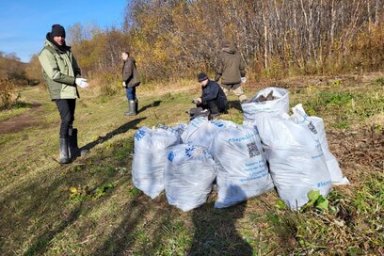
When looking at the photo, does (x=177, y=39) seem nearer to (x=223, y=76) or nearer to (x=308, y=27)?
(x=308, y=27)

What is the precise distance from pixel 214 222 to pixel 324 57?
8973 mm

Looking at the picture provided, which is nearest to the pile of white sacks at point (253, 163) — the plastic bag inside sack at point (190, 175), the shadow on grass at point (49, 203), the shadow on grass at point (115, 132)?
the plastic bag inside sack at point (190, 175)

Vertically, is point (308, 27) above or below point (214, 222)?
above

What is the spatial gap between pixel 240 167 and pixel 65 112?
3.02 m

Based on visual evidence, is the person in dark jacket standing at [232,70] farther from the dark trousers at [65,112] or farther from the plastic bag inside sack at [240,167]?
the plastic bag inside sack at [240,167]

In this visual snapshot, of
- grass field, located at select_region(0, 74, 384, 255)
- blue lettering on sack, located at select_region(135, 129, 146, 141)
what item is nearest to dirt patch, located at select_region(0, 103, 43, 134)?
grass field, located at select_region(0, 74, 384, 255)

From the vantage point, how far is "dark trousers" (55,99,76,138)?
17.1 ft

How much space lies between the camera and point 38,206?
4.12 metres

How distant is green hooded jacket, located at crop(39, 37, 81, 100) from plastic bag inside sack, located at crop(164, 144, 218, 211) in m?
2.46

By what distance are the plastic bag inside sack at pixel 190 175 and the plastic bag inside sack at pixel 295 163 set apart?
1.74 feet

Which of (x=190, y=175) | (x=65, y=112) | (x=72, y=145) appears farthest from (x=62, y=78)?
(x=190, y=175)

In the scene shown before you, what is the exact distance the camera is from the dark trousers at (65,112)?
521 centimetres

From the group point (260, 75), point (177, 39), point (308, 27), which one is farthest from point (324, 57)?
point (177, 39)

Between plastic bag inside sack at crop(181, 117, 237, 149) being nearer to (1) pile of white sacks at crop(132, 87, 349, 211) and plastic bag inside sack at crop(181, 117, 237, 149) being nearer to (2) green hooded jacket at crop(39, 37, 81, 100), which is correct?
(1) pile of white sacks at crop(132, 87, 349, 211)
